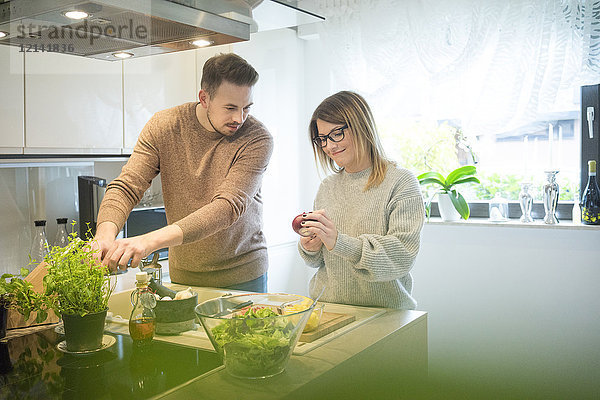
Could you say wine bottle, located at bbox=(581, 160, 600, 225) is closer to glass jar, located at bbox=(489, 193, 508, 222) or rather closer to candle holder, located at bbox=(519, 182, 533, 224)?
candle holder, located at bbox=(519, 182, 533, 224)

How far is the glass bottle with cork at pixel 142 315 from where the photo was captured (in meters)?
1.27

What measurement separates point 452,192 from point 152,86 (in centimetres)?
177

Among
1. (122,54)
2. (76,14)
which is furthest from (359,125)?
(76,14)

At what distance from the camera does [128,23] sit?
1.47 metres

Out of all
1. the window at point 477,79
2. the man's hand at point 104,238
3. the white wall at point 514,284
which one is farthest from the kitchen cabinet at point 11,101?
the white wall at point 514,284

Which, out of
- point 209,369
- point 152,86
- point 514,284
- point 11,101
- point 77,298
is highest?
point 152,86

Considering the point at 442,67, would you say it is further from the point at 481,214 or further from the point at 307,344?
the point at 307,344

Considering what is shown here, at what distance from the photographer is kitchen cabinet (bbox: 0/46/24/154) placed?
2.38m

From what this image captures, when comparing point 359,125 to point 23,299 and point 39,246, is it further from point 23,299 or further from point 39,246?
point 39,246

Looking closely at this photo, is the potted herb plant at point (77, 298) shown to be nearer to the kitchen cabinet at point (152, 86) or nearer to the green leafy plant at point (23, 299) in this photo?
the green leafy plant at point (23, 299)

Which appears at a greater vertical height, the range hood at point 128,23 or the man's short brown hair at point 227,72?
the range hood at point 128,23

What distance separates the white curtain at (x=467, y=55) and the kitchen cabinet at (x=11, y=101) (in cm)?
177

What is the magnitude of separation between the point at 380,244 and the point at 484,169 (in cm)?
206

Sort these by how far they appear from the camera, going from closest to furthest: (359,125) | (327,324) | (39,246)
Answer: (327,324) < (359,125) < (39,246)
